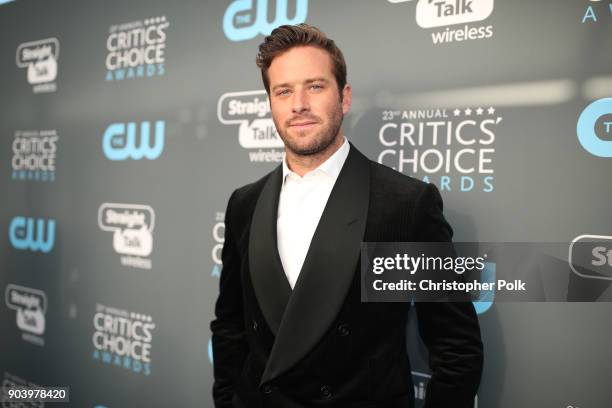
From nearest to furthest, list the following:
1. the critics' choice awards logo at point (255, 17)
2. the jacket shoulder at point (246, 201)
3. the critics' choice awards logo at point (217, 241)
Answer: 1. the jacket shoulder at point (246, 201)
2. the critics' choice awards logo at point (255, 17)
3. the critics' choice awards logo at point (217, 241)

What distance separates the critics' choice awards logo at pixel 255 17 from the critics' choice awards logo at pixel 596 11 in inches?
40.3

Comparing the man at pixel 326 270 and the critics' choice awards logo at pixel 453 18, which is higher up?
the critics' choice awards logo at pixel 453 18

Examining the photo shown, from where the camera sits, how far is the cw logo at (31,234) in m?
2.93

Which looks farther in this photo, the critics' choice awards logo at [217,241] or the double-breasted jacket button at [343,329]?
the critics' choice awards logo at [217,241]

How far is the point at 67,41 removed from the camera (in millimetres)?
2832

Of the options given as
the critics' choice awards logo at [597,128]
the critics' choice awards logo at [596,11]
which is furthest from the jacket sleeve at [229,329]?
the critics' choice awards logo at [596,11]

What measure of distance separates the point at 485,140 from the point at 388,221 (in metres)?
0.52

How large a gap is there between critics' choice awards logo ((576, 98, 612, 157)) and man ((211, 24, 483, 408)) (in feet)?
1.69

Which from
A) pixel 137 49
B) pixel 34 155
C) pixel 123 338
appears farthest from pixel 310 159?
pixel 34 155

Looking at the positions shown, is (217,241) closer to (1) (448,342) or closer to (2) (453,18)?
(1) (448,342)

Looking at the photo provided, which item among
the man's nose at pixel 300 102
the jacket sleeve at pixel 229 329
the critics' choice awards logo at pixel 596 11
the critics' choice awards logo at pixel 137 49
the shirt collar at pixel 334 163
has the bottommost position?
the jacket sleeve at pixel 229 329

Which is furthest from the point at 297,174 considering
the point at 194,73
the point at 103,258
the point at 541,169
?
the point at 103,258

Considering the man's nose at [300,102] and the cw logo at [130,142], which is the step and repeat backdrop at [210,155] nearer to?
the cw logo at [130,142]

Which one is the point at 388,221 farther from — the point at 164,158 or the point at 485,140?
the point at 164,158
